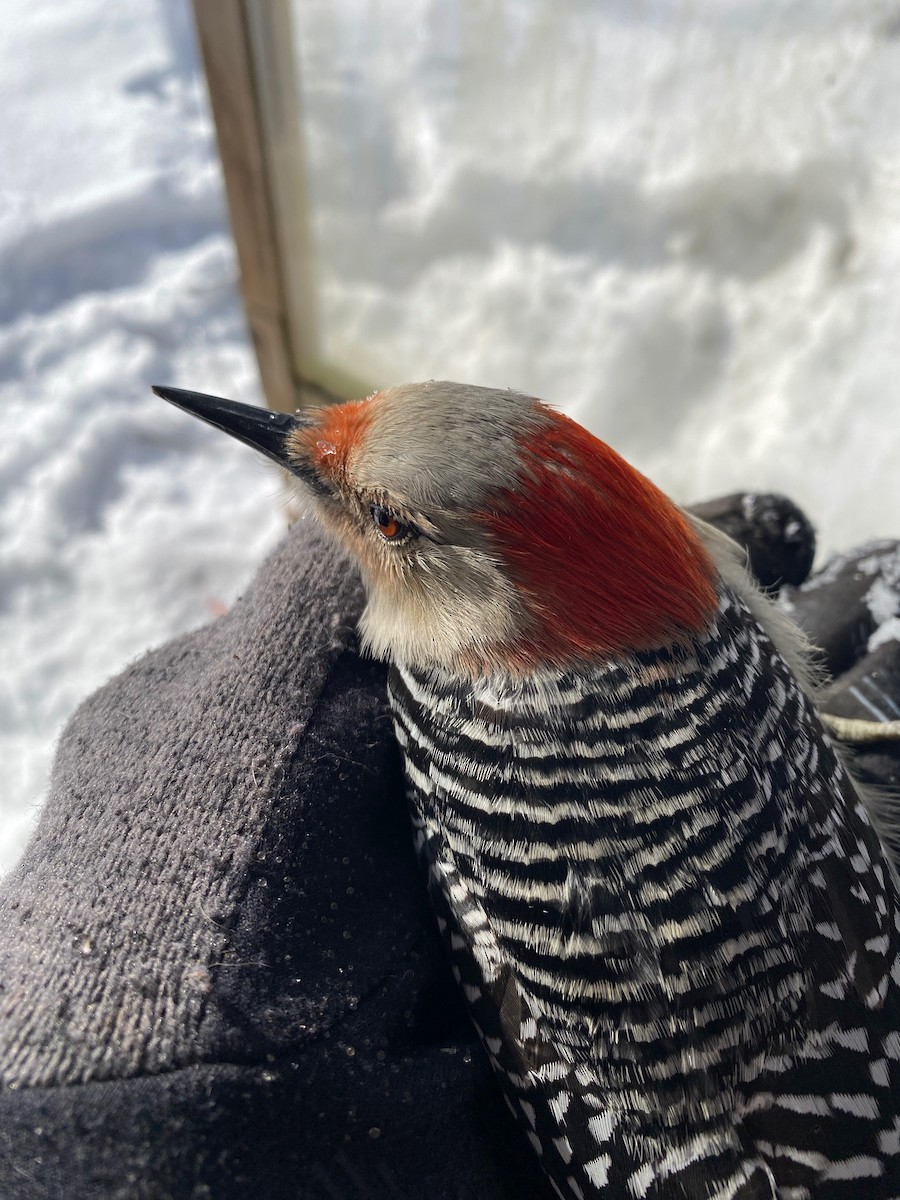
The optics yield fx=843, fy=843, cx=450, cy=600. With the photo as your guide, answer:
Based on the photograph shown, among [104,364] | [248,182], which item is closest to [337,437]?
[248,182]

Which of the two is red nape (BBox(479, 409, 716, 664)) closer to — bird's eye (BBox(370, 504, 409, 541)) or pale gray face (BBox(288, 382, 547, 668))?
pale gray face (BBox(288, 382, 547, 668))

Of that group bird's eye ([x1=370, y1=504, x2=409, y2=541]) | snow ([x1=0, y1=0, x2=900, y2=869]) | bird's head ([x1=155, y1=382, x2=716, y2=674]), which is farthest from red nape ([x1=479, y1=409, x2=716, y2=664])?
snow ([x1=0, y1=0, x2=900, y2=869])

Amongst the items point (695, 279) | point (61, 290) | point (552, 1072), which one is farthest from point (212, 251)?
point (552, 1072)

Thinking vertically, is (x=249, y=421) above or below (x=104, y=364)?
above

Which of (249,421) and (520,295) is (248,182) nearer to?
(520,295)

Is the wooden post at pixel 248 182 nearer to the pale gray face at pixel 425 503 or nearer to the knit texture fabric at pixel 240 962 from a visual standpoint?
the pale gray face at pixel 425 503

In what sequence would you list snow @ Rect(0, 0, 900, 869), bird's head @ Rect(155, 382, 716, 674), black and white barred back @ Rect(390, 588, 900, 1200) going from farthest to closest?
snow @ Rect(0, 0, 900, 869) < bird's head @ Rect(155, 382, 716, 674) < black and white barred back @ Rect(390, 588, 900, 1200)
